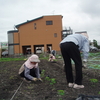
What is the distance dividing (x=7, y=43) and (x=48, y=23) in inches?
288

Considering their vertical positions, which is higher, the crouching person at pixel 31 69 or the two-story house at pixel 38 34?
the two-story house at pixel 38 34

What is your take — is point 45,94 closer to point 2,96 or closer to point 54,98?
point 54,98

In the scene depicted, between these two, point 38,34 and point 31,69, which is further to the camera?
point 38,34

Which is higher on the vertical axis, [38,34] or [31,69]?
[38,34]

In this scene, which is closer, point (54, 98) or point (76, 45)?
point (54, 98)

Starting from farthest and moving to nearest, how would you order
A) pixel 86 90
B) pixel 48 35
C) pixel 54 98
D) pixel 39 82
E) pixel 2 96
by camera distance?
pixel 48 35 < pixel 39 82 < pixel 86 90 < pixel 2 96 < pixel 54 98

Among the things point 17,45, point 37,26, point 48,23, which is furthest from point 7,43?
point 48,23

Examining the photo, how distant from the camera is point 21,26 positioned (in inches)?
853

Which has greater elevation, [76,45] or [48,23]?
[48,23]

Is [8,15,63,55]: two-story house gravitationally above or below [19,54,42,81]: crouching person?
above

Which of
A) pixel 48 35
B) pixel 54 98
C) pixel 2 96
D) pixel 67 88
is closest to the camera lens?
pixel 54 98

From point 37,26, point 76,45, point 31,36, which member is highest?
point 37,26

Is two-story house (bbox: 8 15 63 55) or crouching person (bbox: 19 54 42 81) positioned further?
two-story house (bbox: 8 15 63 55)

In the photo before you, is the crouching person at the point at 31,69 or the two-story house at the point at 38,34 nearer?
the crouching person at the point at 31,69
